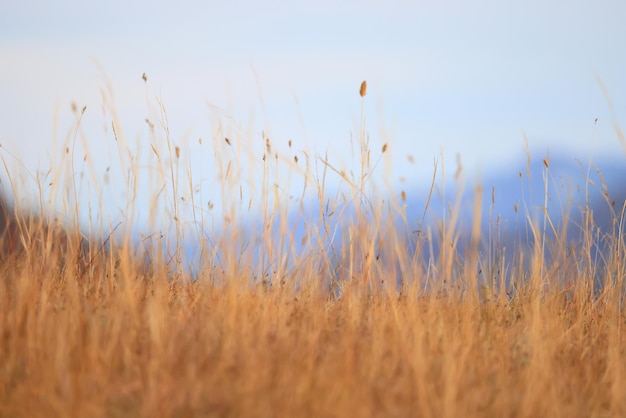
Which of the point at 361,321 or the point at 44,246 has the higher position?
the point at 44,246

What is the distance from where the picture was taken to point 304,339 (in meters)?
2.62

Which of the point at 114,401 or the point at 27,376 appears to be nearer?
the point at 114,401

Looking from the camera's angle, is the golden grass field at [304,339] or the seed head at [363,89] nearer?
the golden grass field at [304,339]

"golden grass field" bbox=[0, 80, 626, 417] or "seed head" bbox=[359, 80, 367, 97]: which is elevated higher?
"seed head" bbox=[359, 80, 367, 97]

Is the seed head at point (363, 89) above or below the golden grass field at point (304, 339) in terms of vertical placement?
above

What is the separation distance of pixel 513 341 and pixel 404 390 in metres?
1.15

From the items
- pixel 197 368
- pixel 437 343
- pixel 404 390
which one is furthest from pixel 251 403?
pixel 437 343

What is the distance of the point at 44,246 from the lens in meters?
3.63

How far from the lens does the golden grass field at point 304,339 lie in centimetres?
208

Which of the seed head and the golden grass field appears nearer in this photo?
the golden grass field

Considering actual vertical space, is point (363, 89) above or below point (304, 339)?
above

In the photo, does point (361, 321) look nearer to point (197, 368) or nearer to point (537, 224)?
point (197, 368)

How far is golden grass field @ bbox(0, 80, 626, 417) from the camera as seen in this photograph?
2082mm

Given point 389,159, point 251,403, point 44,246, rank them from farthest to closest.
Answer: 1. point 44,246
2. point 389,159
3. point 251,403
